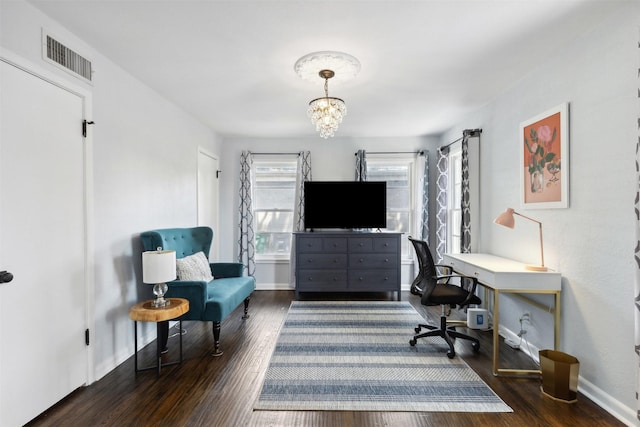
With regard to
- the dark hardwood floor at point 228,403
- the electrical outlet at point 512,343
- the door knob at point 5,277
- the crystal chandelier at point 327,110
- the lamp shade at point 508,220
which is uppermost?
the crystal chandelier at point 327,110

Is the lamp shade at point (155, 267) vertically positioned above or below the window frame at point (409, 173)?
below

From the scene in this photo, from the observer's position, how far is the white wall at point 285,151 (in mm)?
4984

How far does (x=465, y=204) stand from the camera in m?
3.64

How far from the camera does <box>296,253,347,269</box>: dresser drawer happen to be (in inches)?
176

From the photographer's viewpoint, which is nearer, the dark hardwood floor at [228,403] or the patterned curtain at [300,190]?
the dark hardwood floor at [228,403]

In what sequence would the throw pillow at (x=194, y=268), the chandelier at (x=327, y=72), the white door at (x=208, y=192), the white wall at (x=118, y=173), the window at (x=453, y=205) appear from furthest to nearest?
1. the window at (x=453, y=205)
2. the white door at (x=208, y=192)
3. the throw pillow at (x=194, y=268)
4. the chandelier at (x=327, y=72)
5. the white wall at (x=118, y=173)

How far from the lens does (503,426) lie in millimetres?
1817

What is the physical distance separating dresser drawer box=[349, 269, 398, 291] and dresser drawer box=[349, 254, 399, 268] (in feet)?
0.28

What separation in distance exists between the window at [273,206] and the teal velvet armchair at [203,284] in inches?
55.9

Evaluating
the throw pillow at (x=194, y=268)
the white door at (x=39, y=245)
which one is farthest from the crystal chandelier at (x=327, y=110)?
the throw pillow at (x=194, y=268)

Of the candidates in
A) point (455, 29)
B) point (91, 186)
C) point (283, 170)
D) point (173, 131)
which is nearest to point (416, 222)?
point (283, 170)

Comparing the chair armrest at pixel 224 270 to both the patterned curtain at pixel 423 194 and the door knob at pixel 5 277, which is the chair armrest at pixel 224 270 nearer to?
the door knob at pixel 5 277

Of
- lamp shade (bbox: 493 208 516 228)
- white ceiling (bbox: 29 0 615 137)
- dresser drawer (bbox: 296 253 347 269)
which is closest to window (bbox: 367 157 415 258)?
dresser drawer (bbox: 296 253 347 269)

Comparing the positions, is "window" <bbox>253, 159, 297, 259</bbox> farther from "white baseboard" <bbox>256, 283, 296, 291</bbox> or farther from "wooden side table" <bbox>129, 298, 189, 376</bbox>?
"wooden side table" <bbox>129, 298, 189, 376</bbox>
